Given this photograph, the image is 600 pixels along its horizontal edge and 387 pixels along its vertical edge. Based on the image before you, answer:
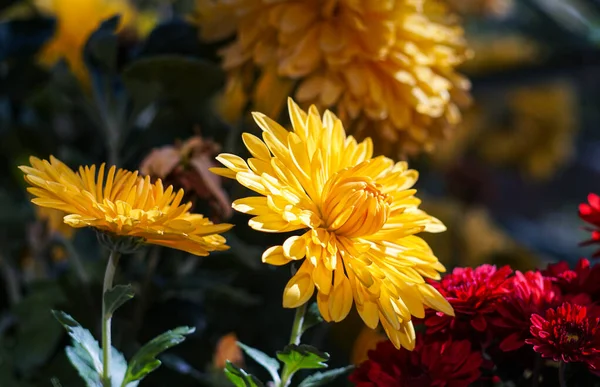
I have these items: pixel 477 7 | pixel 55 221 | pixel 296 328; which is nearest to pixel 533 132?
pixel 477 7

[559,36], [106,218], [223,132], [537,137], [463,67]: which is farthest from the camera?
[537,137]

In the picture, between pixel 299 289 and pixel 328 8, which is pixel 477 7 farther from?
pixel 299 289

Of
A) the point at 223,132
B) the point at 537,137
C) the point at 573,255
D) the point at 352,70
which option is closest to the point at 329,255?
the point at 352,70

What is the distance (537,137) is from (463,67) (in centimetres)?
28

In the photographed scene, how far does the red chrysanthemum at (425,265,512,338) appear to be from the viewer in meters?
0.28

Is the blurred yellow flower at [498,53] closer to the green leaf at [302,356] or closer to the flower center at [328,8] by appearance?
the flower center at [328,8]

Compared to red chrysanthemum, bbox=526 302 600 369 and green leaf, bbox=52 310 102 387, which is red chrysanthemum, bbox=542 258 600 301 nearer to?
red chrysanthemum, bbox=526 302 600 369

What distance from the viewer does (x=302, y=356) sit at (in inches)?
10.5

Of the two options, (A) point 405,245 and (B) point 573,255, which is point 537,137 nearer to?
(B) point 573,255

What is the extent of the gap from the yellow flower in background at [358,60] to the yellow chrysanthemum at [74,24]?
8.4 inches

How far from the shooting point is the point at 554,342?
0.26 metres

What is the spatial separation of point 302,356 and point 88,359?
0.28 ft

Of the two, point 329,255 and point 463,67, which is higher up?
point 329,255

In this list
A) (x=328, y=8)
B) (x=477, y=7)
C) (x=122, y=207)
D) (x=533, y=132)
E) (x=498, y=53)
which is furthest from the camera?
(x=533, y=132)
